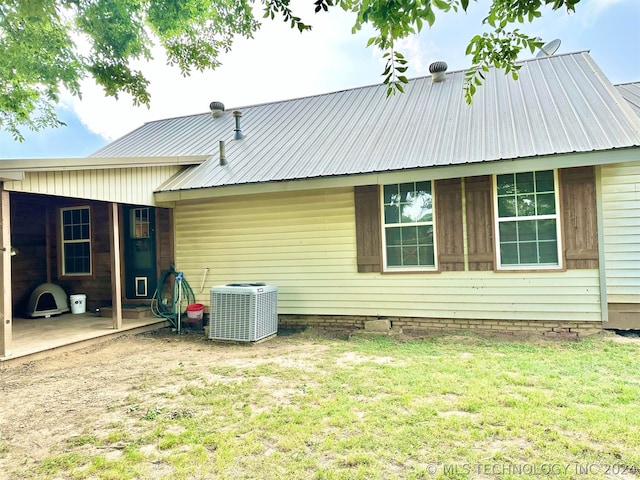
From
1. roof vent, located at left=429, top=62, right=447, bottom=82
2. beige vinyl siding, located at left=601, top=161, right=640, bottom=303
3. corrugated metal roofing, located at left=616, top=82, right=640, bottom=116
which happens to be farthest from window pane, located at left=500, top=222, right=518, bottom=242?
roof vent, located at left=429, top=62, right=447, bottom=82

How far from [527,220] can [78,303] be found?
811 centimetres

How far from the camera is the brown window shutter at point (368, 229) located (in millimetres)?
6203

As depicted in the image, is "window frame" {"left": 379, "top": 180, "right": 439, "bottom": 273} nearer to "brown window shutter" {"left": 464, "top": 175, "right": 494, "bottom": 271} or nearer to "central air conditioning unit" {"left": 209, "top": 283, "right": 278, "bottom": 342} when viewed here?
"brown window shutter" {"left": 464, "top": 175, "right": 494, "bottom": 271}

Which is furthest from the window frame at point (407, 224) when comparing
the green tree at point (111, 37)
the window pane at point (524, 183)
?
the green tree at point (111, 37)

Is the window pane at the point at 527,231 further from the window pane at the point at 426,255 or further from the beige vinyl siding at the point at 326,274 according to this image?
the window pane at the point at 426,255

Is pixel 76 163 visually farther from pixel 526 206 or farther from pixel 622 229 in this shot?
pixel 622 229

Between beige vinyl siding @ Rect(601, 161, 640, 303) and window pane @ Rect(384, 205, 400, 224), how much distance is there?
275 cm

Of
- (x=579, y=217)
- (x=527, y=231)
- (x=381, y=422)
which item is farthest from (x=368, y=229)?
(x=381, y=422)

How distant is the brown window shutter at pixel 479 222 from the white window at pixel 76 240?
7231 millimetres

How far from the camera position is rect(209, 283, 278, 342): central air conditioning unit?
577 cm

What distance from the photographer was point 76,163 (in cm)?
514

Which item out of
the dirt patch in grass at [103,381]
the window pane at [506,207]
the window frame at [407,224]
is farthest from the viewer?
the window frame at [407,224]

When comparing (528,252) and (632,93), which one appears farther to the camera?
(632,93)

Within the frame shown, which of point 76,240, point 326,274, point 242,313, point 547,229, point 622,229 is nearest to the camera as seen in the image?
point 622,229
